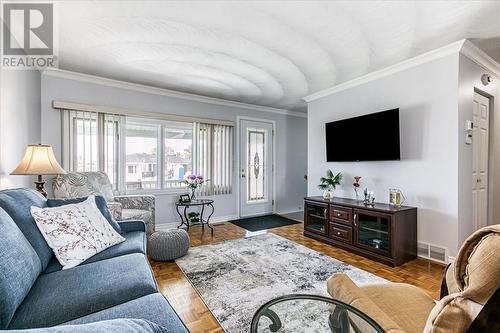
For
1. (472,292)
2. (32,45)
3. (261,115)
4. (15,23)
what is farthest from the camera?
(261,115)

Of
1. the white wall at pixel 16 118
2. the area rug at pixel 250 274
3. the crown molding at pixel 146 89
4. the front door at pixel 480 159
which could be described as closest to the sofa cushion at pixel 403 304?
the area rug at pixel 250 274

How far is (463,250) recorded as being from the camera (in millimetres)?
683

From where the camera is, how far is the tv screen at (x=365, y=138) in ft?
9.98

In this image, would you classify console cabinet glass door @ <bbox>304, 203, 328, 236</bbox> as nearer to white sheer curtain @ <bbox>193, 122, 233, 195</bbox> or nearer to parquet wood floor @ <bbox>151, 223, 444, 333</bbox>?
parquet wood floor @ <bbox>151, 223, 444, 333</bbox>

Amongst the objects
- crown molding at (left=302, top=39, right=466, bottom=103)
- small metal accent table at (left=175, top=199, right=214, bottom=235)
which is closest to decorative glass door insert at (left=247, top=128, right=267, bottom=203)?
small metal accent table at (left=175, top=199, right=214, bottom=235)

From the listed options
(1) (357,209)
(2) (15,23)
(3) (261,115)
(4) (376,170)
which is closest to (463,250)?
(1) (357,209)

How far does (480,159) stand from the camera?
3.00m

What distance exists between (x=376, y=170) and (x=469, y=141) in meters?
1.03

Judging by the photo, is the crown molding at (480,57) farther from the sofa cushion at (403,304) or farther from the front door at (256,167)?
the front door at (256,167)

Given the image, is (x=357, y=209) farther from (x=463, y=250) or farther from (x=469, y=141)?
(x=463, y=250)

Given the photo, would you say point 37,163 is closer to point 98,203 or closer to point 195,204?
point 98,203

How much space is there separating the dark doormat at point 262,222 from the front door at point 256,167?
0.25 meters

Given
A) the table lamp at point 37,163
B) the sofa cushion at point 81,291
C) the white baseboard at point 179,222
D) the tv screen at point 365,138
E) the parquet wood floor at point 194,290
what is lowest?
the parquet wood floor at point 194,290

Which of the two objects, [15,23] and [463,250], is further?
[15,23]
